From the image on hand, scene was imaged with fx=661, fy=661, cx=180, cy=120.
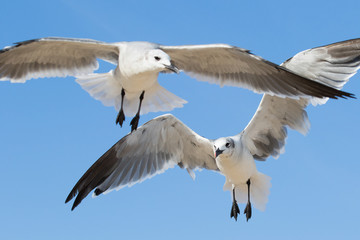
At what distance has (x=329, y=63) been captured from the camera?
252 inches

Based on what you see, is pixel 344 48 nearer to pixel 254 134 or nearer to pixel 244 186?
pixel 254 134

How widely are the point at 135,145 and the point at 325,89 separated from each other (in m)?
2.05

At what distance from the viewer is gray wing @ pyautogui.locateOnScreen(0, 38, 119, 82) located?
6.01 m

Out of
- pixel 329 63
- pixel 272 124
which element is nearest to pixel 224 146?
pixel 272 124

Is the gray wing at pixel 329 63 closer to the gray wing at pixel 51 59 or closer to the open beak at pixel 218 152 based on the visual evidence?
the open beak at pixel 218 152

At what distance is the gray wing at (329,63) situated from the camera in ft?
20.7

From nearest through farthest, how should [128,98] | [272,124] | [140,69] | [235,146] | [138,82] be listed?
[140,69], [138,82], [235,146], [128,98], [272,124]

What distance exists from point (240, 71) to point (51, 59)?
5.86 ft

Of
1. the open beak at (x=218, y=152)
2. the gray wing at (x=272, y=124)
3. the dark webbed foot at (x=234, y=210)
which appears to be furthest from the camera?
the dark webbed foot at (x=234, y=210)

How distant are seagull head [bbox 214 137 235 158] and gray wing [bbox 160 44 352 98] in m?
0.52

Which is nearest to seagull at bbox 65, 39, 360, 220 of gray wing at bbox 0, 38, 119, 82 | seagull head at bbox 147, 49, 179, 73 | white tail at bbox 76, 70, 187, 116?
white tail at bbox 76, 70, 187, 116

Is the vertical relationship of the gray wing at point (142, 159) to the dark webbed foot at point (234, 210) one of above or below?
above

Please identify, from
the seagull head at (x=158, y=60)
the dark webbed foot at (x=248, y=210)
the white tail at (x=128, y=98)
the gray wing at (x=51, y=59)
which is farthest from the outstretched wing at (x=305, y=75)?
the gray wing at (x=51, y=59)

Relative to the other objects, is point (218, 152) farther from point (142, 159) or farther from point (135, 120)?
point (142, 159)
